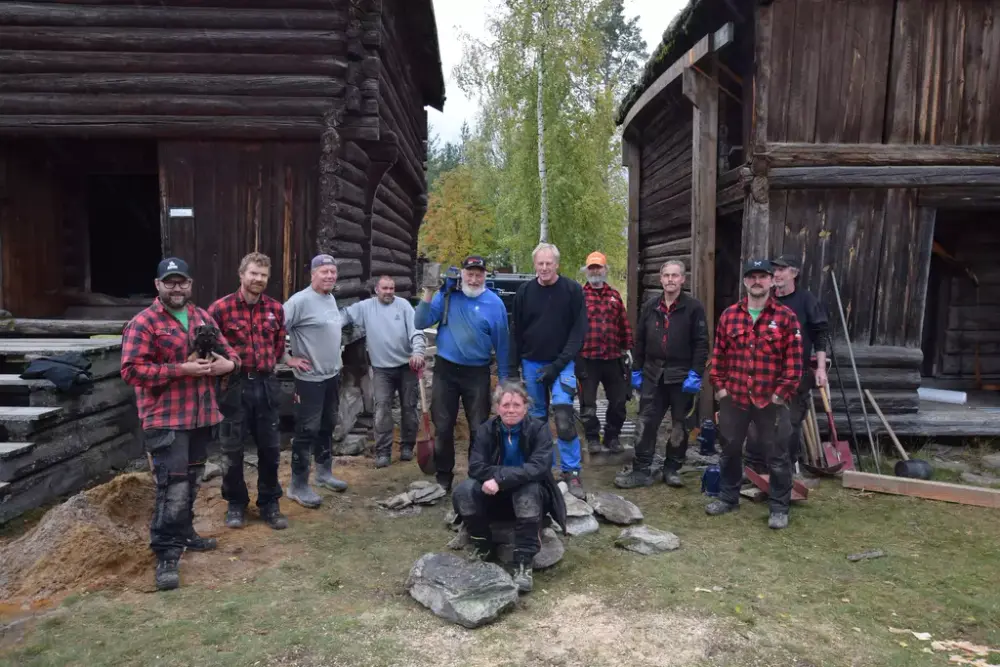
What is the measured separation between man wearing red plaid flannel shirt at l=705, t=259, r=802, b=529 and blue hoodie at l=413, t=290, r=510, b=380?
6.10ft

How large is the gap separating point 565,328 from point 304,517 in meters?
2.59

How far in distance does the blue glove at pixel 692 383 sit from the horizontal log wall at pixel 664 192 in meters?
3.16

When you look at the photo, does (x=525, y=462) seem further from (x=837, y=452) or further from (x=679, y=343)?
(x=837, y=452)

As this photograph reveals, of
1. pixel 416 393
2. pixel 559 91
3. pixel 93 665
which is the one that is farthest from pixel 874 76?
pixel 559 91

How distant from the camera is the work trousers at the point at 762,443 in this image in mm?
5312

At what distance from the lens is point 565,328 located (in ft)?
18.8

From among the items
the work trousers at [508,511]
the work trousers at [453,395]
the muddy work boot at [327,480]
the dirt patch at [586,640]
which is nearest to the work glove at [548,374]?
the work trousers at [453,395]

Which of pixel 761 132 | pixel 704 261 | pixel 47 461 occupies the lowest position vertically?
pixel 47 461

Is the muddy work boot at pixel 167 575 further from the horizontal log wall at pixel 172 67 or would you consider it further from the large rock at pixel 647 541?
the horizontal log wall at pixel 172 67

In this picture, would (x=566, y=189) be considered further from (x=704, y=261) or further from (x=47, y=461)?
(x=47, y=461)

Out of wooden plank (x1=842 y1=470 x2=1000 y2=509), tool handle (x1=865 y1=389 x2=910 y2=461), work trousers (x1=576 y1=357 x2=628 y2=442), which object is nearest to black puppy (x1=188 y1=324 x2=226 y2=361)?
work trousers (x1=576 y1=357 x2=628 y2=442)

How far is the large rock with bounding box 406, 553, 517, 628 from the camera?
368cm

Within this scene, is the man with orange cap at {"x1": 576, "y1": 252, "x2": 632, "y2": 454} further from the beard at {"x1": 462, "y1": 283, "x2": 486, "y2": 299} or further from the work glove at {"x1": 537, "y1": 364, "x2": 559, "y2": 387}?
the beard at {"x1": 462, "y1": 283, "x2": 486, "y2": 299}

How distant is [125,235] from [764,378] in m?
10.3
